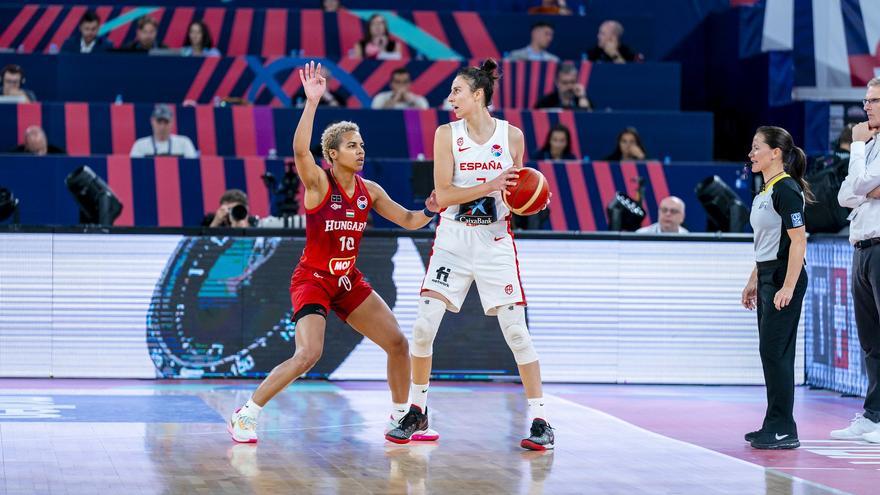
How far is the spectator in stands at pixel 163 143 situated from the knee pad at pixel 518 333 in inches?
260

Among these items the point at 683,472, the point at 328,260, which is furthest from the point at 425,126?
the point at 683,472

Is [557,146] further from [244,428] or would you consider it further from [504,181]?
[244,428]

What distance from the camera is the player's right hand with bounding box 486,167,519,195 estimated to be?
21.5ft

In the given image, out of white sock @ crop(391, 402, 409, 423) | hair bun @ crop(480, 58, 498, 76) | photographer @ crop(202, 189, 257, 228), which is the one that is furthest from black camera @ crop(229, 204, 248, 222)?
hair bun @ crop(480, 58, 498, 76)

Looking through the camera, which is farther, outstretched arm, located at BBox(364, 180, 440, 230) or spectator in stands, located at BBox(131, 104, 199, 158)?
spectator in stands, located at BBox(131, 104, 199, 158)

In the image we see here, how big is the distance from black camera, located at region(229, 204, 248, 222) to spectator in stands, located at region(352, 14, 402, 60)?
4679 millimetres

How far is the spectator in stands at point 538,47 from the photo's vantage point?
14.7 meters

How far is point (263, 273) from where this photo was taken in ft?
32.7

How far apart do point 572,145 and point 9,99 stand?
6.13 metres

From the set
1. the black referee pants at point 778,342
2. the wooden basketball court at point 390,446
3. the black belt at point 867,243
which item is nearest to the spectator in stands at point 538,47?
the wooden basketball court at point 390,446

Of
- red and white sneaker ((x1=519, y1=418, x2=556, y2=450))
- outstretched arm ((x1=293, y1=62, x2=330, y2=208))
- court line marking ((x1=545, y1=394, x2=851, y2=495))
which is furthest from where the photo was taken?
red and white sneaker ((x1=519, y1=418, x2=556, y2=450))

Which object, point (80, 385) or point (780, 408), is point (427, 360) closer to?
point (780, 408)

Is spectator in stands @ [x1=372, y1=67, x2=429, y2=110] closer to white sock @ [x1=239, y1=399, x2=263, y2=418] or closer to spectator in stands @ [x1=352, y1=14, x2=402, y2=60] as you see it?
spectator in stands @ [x1=352, y1=14, x2=402, y2=60]

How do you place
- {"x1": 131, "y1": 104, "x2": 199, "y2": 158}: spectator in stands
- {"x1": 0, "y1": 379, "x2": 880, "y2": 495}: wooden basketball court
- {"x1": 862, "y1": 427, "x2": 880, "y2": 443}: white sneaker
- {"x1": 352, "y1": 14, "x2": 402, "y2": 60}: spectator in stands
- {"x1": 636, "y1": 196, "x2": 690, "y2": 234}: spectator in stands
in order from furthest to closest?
{"x1": 352, "y1": 14, "x2": 402, "y2": 60}: spectator in stands → {"x1": 131, "y1": 104, "x2": 199, "y2": 158}: spectator in stands → {"x1": 636, "y1": 196, "x2": 690, "y2": 234}: spectator in stands → {"x1": 862, "y1": 427, "x2": 880, "y2": 443}: white sneaker → {"x1": 0, "y1": 379, "x2": 880, "y2": 495}: wooden basketball court
